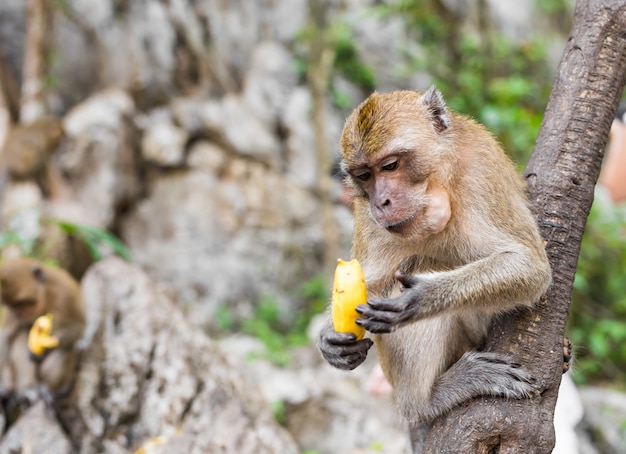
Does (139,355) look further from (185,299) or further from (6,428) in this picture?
(185,299)

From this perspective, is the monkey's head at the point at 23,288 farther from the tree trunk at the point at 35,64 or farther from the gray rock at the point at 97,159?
the tree trunk at the point at 35,64

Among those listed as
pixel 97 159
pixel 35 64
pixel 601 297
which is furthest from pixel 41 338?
pixel 601 297

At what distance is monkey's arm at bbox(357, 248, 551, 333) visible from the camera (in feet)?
7.61

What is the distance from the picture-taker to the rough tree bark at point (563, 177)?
227cm

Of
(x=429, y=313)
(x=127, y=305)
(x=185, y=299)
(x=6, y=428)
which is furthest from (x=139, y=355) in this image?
(x=185, y=299)

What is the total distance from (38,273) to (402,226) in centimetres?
413

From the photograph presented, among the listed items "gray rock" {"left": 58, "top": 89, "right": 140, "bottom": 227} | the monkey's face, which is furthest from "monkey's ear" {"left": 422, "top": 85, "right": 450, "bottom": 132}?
"gray rock" {"left": 58, "top": 89, "right": 140, "bottom": 227}

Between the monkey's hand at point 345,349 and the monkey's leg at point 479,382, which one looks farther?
the monkey's hand at point 345,349

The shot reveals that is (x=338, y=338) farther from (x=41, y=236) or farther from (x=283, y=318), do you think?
(x=283, y=318)

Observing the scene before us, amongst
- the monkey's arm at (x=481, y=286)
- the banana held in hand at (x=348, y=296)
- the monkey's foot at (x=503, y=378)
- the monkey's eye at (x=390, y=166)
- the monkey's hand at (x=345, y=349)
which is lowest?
the monkey's hand at (x=345, y=349)

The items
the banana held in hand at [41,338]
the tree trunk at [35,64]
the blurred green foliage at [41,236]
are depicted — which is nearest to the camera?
the banana held in hand at [41,338]

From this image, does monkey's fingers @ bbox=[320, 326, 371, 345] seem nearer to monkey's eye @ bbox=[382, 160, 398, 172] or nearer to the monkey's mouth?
the monkey's mouth

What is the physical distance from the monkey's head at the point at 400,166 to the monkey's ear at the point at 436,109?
44 mm

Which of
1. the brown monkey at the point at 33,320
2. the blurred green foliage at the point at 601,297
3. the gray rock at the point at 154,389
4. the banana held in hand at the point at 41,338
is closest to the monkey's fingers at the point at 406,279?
the gray rock at the point at 154,389
